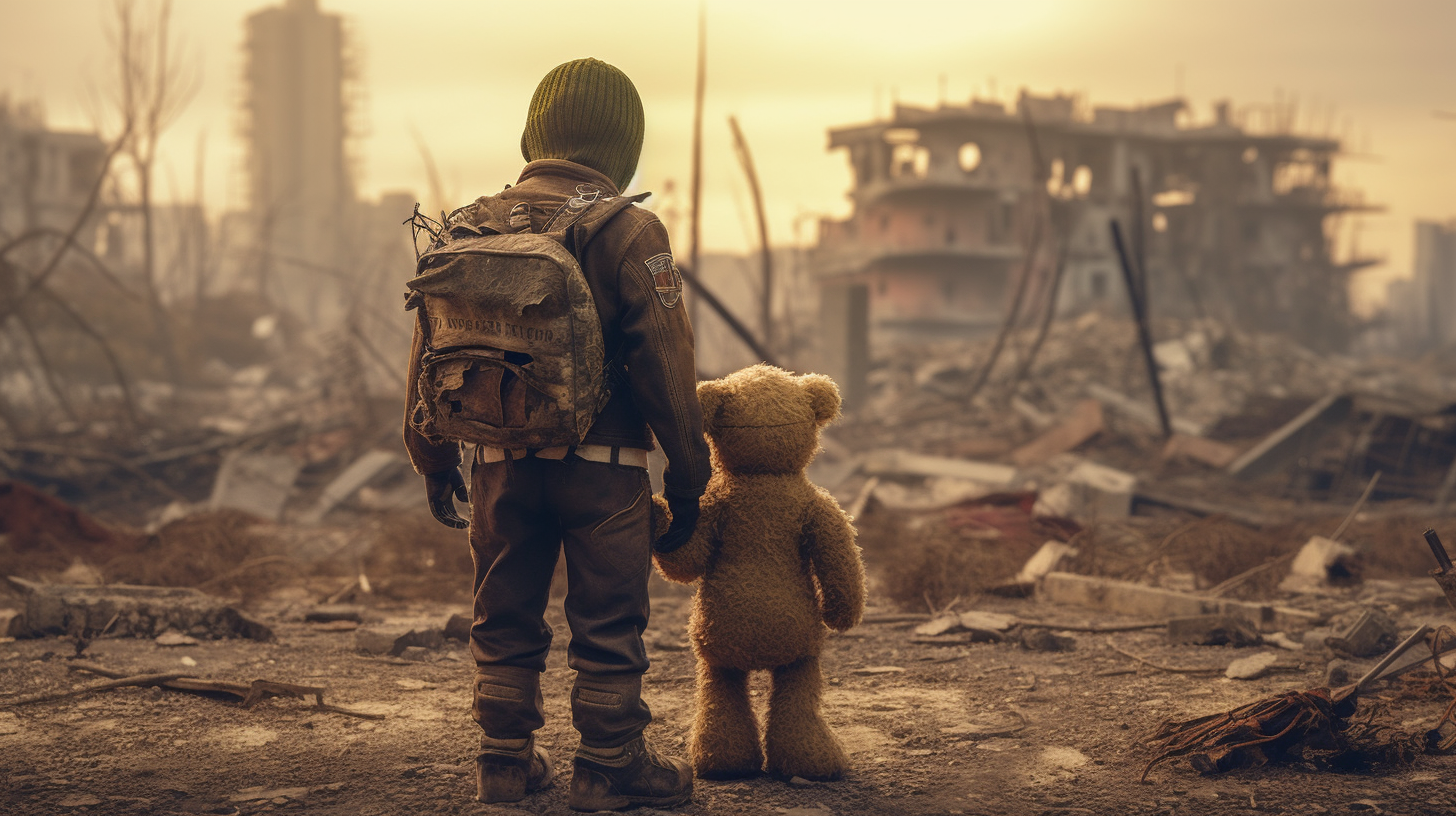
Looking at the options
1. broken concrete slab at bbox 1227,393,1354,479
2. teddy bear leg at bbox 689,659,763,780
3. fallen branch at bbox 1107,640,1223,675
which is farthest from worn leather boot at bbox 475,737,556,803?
broken concrete slab at bbox 1227,393,1354,479

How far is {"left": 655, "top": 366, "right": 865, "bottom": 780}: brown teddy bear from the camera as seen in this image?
3.31 m

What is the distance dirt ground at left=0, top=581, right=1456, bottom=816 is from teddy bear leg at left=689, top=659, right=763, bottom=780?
48 mm

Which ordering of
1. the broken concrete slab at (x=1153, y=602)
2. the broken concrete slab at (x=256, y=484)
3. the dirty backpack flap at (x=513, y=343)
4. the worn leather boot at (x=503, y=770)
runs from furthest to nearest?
the broken concrete slab at (x=256, y=484) → the broken concrete slab at (x=1153, y=602) → the worn leather boot at (x=503, y=770) → the dirty backpack flap at (x=513, y=343)

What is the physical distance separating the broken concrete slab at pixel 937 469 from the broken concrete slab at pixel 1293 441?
2550 millimetres

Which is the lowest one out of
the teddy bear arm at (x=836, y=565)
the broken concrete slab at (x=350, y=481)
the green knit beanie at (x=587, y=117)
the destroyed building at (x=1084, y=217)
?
the broken concrete slab at (x=350, y=481)

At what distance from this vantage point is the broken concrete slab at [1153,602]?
5.46 meters

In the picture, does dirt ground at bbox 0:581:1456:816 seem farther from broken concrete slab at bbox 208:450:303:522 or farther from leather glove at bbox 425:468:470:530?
broken concrete slab at bbox 208:450:303:522

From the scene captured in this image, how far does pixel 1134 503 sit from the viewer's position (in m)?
10.1

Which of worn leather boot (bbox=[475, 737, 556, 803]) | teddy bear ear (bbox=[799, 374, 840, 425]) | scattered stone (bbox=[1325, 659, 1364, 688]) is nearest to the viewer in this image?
worn leather boot (bbox=[475, 737, 556, 803])

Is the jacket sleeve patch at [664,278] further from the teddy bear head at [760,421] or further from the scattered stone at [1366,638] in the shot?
the scattered stone at [1366,638]

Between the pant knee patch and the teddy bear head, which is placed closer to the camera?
the pant knee patch

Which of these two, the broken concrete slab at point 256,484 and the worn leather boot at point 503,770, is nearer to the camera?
the worn leather boot at point 503,770

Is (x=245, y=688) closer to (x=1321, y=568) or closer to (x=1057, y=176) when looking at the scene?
(x=1321, y=568)

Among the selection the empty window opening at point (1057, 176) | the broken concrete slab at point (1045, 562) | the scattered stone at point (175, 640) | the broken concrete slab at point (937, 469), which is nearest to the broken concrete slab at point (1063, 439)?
the broken concrete slab at point (937, 469)
